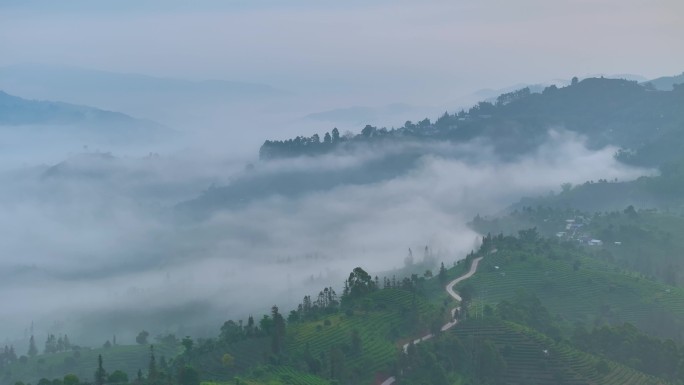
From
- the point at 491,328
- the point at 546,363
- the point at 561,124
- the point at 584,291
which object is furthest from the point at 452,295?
the point at 561,124

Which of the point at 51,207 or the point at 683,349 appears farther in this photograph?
the point at 51,207

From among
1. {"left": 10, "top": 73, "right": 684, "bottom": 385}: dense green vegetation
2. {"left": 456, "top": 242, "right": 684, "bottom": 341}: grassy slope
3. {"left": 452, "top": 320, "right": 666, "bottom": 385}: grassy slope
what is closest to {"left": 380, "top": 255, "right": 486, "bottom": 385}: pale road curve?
{"left": 10, "top": 73, "right": 684, "bottom": 385}: dense green vegetation

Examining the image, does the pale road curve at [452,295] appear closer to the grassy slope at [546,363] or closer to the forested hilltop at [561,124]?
the grassy slope at [546,363]

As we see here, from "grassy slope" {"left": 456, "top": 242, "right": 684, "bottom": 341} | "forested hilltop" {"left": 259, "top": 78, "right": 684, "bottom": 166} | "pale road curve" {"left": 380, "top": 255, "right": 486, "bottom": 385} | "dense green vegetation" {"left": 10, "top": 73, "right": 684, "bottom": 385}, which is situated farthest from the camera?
"forested hilltop" {"left": 259, "top": 78, "right": 684, "bottom": 166}

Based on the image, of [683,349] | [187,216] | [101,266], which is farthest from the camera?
[187,216]

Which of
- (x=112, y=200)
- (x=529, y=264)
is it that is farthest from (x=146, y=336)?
(x=112, y=200)

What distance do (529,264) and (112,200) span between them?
112108 millimetres

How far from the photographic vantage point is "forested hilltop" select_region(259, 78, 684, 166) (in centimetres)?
16375

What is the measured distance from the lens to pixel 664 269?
285 ft

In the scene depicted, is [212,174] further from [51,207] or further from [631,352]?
[631,352]

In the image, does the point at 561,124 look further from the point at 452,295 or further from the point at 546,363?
the point at 546,363

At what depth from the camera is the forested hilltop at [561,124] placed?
164 m

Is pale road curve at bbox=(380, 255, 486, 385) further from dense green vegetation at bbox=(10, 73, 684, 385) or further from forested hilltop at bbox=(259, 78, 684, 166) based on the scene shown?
forested hilltop at bbox=(259, 78, 684, 166)

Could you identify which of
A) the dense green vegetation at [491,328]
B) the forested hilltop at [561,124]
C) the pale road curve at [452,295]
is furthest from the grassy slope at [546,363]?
the forested hilltop at [561,124]
